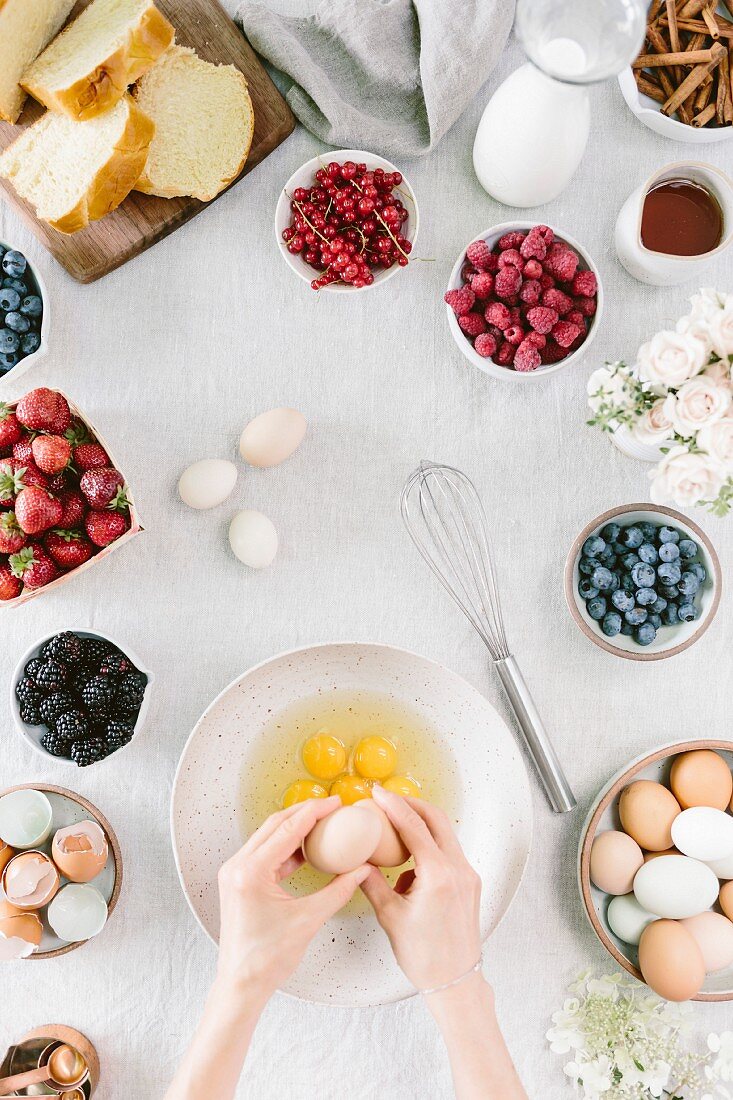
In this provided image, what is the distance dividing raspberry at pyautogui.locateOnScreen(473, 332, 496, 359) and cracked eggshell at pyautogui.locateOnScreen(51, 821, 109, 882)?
0.72 metres

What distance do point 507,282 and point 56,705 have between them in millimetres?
697

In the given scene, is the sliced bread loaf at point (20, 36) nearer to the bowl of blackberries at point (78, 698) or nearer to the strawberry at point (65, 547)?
the strawberry at point (65, 547)

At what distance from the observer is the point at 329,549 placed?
1.08 metres

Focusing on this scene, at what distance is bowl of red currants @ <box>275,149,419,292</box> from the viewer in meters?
1.01

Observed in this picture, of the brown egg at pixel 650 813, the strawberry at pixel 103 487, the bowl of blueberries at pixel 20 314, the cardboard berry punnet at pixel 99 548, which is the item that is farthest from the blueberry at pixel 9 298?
the brown egg at pixel 650 813

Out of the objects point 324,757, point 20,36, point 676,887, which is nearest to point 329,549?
point 324,757

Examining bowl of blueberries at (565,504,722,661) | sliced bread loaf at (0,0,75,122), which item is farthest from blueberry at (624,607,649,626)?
sliced bread loaf at (0,0,75,122)

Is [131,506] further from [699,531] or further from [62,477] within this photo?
[699,531]

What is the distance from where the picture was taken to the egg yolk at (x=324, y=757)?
1028mm

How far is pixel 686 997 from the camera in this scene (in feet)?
3.22

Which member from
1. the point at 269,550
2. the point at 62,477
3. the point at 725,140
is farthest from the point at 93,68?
the point at 725,140

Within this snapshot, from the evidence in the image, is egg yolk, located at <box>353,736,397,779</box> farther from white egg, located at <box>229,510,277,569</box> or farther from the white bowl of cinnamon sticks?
the white bowl of cinnamon sticks

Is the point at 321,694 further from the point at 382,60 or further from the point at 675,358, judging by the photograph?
the point at 382,60

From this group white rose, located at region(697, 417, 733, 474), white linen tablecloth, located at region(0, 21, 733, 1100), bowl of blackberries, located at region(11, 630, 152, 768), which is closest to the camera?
white rose, located at region(697, 417, 733, 474)
